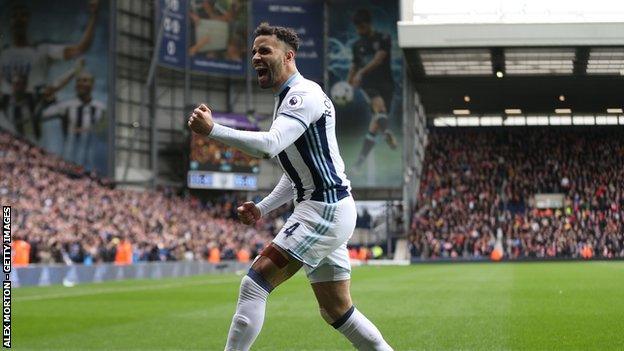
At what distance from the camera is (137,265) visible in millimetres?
35719

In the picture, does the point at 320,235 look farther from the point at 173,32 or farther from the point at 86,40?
the point at 173,32

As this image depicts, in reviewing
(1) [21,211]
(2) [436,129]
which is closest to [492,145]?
(2) [436,129]

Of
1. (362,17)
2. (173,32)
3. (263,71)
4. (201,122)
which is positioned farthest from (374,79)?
(201,122)

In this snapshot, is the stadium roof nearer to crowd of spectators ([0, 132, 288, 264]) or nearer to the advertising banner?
the advertising banner

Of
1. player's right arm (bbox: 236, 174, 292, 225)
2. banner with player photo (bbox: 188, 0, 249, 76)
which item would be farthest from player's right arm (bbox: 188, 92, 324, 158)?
Answer: banner with player photo (bbox: 188, 0, 249, 76)

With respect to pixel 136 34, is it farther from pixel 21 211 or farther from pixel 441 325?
pixel 441 325

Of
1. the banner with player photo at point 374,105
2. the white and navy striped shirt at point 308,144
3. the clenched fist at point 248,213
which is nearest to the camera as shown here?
the white and navy striped shirt at point 308,144

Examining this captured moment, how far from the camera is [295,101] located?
21.5ft

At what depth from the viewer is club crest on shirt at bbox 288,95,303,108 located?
6525 millimetres

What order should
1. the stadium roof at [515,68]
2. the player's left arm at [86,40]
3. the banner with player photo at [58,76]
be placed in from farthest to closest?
the player's left arm at [86,40] < the banner with player photo at [58,76] < the stadium roof at [515,68]

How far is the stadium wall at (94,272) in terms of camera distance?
28156 mm

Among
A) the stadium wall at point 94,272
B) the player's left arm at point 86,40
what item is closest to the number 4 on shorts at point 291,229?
the stadium wall at point 94,272

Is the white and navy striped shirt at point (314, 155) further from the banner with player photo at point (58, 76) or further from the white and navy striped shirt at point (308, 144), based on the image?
the banner with player photo at point (58, 76)

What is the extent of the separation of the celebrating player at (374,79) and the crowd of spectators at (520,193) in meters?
6.09
